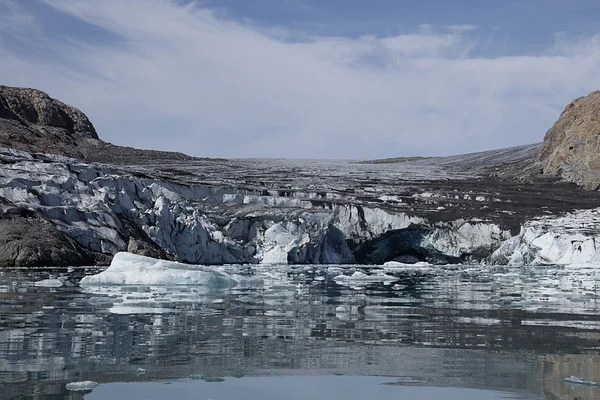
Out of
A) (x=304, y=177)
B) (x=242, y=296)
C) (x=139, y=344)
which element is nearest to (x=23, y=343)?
(x=139, y=344)

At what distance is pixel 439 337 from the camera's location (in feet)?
23.5

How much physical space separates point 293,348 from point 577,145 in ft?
210

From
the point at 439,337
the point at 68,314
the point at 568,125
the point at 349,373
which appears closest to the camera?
the point at 349,373

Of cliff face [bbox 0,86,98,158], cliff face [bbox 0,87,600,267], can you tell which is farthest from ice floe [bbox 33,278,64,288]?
cliff face [bbox 0,86,98,158]

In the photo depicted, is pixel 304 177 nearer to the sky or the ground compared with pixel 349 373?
nearer to the sky

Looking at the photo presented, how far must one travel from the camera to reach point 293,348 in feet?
20.8

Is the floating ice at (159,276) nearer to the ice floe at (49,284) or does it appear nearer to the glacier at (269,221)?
the ice floe at (49,284)

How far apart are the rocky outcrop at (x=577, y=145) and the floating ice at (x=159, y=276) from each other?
4965cm

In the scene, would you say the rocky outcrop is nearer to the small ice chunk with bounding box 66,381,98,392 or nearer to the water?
the water

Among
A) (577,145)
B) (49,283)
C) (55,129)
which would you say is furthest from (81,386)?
(55,129)

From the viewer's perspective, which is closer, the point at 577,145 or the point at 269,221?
the point at 269,221

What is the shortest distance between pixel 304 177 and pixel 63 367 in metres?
53.7

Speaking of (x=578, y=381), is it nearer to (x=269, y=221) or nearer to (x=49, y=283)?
(x=49, y=283)

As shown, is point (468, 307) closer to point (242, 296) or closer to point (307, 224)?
point (242, 296)
